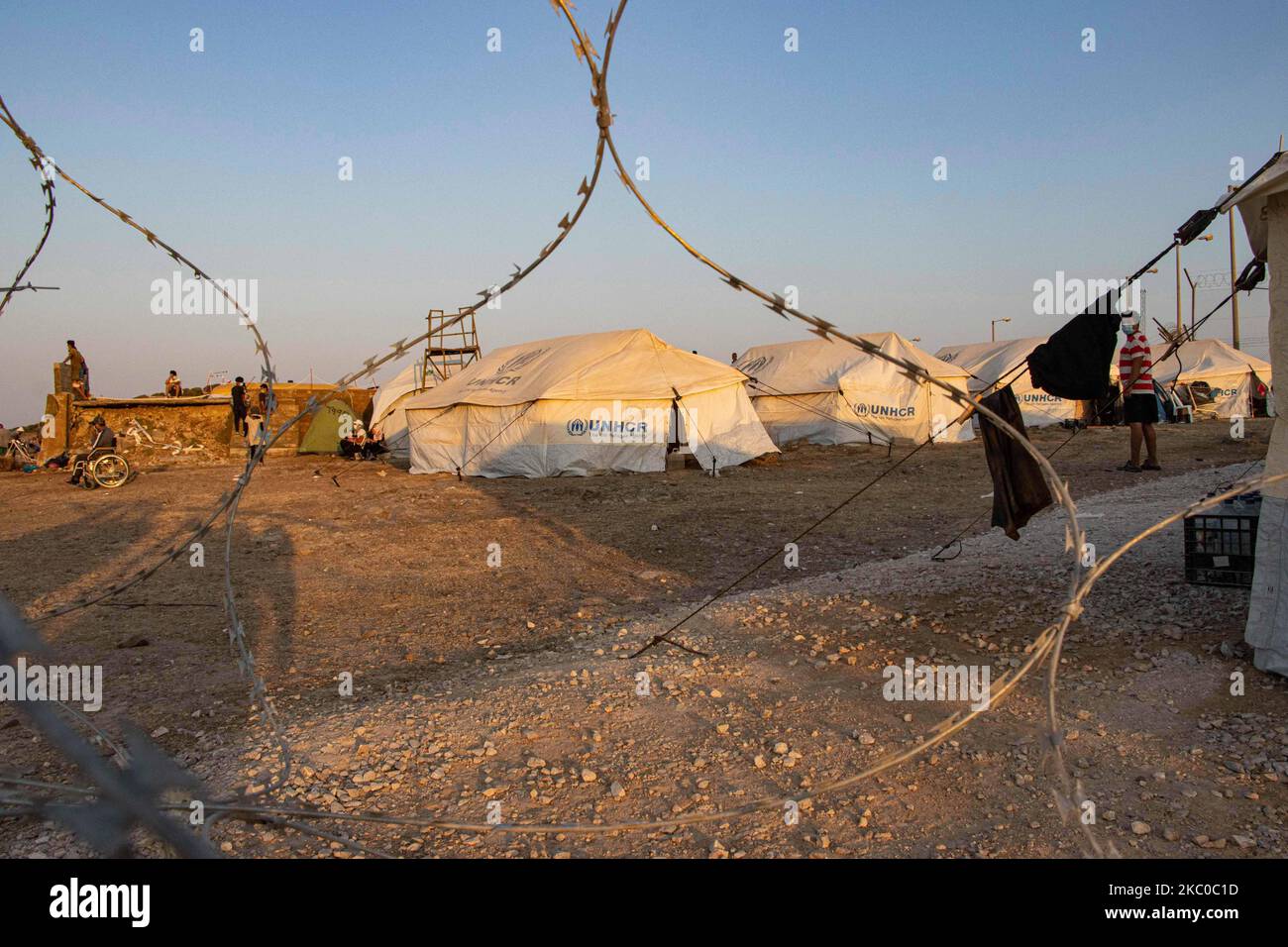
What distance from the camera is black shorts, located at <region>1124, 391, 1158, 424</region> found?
1166 cm

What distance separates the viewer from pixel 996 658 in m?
4.96

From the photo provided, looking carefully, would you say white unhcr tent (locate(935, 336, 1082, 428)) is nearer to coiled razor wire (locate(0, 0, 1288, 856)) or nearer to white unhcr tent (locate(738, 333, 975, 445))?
white unhcr tent (locate(738, 333, 975, 445))

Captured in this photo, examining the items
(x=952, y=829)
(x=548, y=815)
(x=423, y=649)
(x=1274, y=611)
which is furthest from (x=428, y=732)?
(x=1274, y=611)

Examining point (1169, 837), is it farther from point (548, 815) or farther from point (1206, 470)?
point (1206, 470)

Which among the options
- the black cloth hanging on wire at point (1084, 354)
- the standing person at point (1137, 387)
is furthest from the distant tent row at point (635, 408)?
the black cloth hanging on wire at point (1084, 354)

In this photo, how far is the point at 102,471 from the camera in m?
16.8

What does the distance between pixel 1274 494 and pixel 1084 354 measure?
5.79 feet

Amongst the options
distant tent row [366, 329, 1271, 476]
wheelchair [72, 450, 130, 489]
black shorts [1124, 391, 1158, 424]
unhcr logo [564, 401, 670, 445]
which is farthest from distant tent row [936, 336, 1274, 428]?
wheelchair [72, 450, 130, 489]

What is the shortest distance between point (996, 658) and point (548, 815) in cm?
290

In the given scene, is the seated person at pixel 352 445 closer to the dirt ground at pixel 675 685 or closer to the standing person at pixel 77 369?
the standing person at pixel 77 369

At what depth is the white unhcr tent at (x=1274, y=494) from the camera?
13.8 feet

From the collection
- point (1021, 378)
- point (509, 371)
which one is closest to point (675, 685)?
point (509, 371)

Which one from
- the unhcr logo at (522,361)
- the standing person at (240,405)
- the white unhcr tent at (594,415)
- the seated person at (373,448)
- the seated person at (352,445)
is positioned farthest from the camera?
the seated person at (373,448)

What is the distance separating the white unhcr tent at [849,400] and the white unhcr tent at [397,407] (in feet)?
30.5
